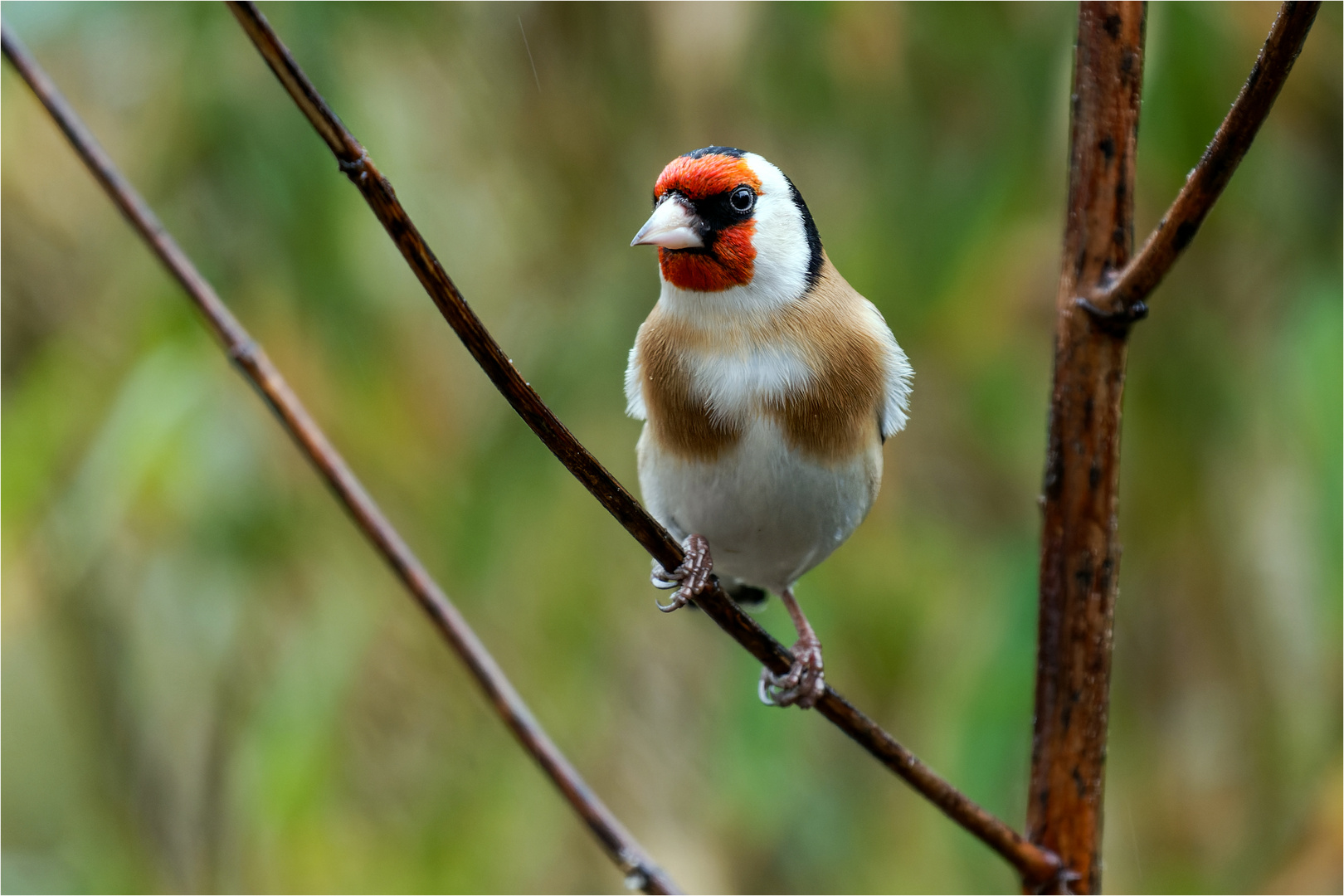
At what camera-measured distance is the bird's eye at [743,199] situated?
1.20 meters

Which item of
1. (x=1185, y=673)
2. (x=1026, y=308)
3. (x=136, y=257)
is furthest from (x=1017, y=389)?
(x=136, y=257)

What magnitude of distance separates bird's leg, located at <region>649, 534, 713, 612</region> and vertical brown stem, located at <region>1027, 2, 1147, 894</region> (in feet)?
1.15

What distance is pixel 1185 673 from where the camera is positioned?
237 cm

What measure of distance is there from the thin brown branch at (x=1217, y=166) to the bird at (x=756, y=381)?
0.75 ft

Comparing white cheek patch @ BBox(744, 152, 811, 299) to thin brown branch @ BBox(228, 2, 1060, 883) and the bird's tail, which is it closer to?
thin brown branch @ BBox(228, 2, 1060, 883)

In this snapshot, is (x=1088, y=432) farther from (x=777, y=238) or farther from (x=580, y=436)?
(x=580, y=436)

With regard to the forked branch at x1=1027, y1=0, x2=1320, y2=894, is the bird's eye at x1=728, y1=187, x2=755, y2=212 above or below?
above

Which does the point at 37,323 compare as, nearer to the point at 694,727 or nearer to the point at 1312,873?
the point at 694,727

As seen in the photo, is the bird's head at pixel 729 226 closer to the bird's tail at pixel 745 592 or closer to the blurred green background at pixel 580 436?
the bird's tail at pixel 745 592

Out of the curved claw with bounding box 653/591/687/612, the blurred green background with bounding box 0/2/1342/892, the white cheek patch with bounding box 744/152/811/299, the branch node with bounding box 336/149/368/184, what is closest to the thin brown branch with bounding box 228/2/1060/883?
the branch node with bounding box 336/149/368/184

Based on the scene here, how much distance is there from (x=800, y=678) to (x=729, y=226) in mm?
489

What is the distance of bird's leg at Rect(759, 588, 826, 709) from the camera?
4.21ft

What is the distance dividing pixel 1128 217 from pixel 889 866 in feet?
4.56

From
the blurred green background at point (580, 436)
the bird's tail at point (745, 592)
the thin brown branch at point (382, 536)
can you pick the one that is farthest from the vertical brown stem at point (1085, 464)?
the blurred green background at point (580, 436)
